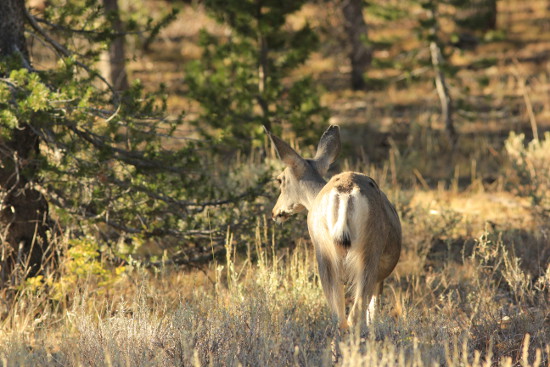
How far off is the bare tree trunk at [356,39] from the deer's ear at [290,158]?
13.9 meters

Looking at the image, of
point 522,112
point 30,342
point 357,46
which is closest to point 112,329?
point 30,342

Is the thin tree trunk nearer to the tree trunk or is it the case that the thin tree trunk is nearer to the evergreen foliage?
the evergreen foliage

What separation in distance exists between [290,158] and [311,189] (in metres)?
0.30

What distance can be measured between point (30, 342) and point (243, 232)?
7.85ft

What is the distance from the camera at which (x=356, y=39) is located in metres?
21.2

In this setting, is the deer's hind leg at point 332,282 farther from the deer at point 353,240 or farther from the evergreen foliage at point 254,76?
the evergreen foliage at point 254,76

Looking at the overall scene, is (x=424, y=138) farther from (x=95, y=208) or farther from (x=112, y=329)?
(x=112, y=329)

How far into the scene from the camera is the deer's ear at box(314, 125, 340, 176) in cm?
621

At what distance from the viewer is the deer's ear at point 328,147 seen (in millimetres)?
6207

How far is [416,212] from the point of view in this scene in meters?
9.29

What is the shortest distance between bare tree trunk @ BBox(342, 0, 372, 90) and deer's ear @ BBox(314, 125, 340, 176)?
13474 millimetres

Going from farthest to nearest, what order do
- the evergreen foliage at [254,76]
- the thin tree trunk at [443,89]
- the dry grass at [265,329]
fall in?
the thin tree trunk at [443,89], the evergreen foliage at [254,76], the dry grass at [265,329]

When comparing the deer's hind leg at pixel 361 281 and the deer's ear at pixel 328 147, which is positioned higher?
the deer's ear at pixel 328 147

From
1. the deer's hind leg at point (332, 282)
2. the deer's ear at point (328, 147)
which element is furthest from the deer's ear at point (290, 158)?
the deer's hind leg at point (332, 282)
